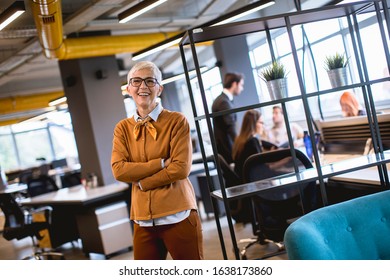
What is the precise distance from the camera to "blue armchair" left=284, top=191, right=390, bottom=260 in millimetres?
1797

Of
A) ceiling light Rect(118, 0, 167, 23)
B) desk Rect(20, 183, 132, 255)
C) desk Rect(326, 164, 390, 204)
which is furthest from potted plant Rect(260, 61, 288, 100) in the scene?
desk Rect(20, 183, 132, 255)

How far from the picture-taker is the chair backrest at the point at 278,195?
3.35 meters

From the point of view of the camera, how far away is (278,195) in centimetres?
360

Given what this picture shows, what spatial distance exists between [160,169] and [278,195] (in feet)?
5.10

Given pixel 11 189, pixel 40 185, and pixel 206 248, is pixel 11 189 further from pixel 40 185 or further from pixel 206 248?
pixel 206 248

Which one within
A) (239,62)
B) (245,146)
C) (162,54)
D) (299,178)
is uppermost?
(162,54)

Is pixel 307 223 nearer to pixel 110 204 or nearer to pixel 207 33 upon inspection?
pixel 207 33

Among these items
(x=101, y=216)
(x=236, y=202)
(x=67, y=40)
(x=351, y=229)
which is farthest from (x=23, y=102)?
(x=351, y=229)

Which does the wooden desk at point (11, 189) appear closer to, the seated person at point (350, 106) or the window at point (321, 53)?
the window at point (321, 53)

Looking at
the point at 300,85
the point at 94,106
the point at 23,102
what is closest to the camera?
the point at 300,85

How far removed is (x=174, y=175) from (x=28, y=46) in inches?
213

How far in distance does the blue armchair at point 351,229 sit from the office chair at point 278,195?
118 centimetres

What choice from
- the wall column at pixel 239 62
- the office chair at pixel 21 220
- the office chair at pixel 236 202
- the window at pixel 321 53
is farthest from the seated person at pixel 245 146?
the wall column at pixel 239 62
